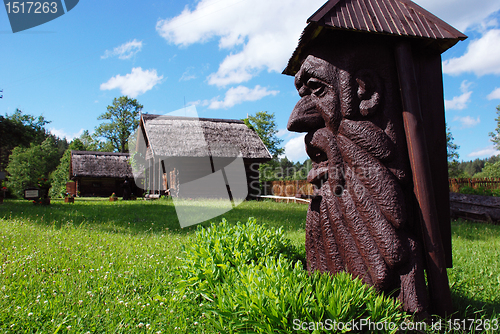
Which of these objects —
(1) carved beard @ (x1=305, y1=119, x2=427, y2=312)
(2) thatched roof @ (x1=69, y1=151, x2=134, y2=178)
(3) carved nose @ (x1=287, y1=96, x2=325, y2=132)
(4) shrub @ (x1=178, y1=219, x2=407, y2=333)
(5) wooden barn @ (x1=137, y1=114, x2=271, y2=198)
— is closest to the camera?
(4) shrub @ (x1=178, y1=219, x2=407, y2=333)

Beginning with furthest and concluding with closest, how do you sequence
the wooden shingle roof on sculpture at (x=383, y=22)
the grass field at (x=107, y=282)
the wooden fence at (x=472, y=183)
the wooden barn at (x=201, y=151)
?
the wooden barn at (x=201, y=151), the wooden fence at (x=472, y=183), the grass field at (x=107, y=282), the wooden shingle roof on sculpture at (x=383, y=22)

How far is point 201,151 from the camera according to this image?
16.6 metres

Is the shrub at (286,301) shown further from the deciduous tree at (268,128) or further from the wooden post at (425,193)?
the deciduous tree at (268,128)

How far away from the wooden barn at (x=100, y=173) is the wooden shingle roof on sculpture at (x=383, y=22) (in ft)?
89.7

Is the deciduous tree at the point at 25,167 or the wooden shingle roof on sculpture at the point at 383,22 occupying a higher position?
the deciduous tree at the point at 25,167

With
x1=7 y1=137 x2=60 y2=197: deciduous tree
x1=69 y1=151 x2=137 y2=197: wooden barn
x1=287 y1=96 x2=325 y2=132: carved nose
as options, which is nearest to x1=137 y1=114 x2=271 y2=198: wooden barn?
x1=69 y1=151 x2=137 y2=197: wooden barn

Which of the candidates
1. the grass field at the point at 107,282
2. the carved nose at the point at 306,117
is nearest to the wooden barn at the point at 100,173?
the grass field at the point at 107,282

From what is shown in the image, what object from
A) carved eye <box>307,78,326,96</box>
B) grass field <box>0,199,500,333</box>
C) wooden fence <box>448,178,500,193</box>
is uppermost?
carved eye <box>307,78,326,96</box>

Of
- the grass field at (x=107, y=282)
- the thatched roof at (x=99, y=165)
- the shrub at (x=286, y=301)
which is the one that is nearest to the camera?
the shrub at (x=286, y=301)

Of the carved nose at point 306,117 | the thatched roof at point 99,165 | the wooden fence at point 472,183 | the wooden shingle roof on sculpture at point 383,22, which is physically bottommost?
the wooden fence at point 472,183

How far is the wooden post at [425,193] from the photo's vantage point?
2.27 m

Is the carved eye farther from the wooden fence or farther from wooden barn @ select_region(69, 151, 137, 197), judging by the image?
wooden barn @ select_region(69, 151, 137, 197)

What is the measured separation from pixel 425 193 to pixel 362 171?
A: 492 mm

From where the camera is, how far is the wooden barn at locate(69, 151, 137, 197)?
88.8 ft
